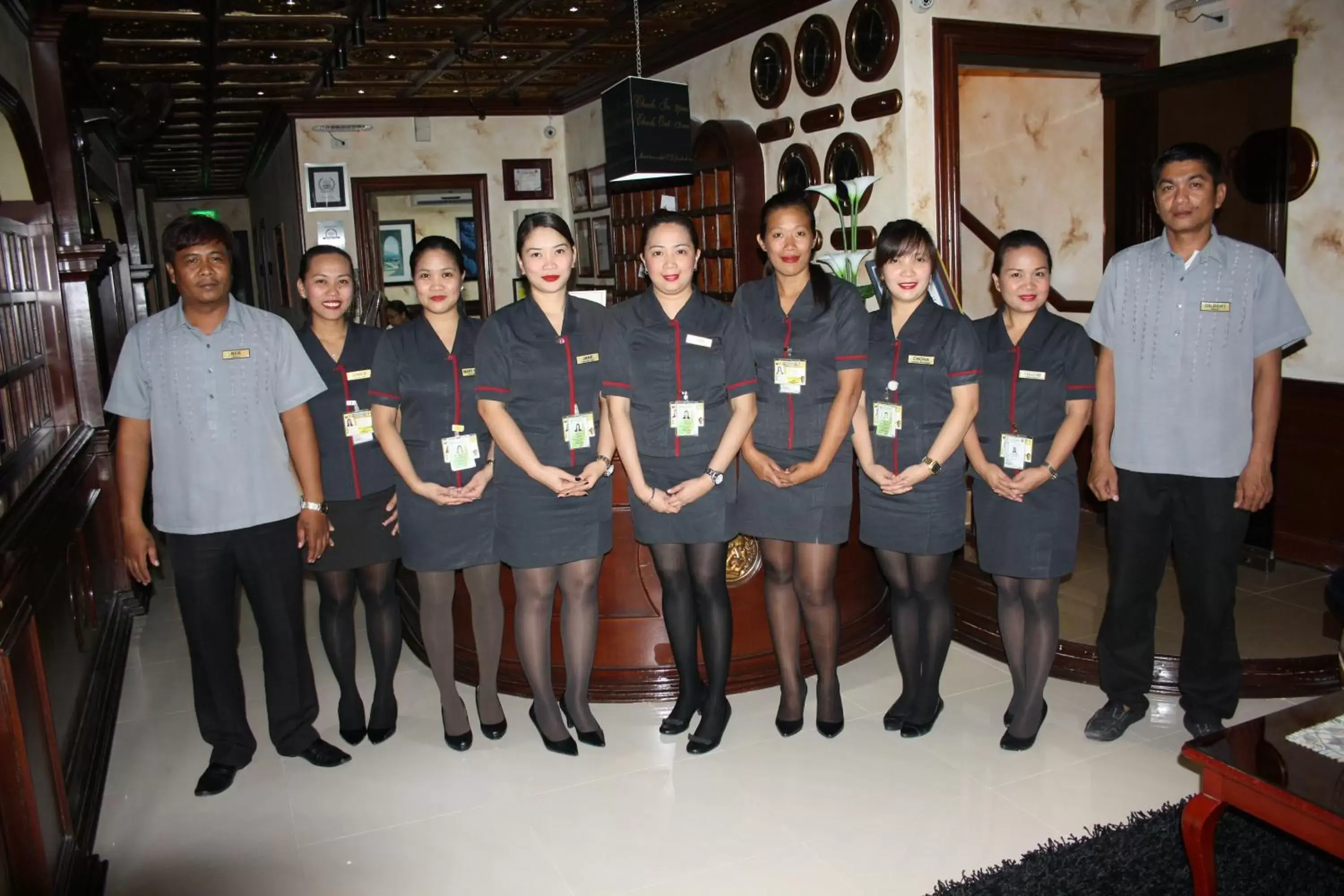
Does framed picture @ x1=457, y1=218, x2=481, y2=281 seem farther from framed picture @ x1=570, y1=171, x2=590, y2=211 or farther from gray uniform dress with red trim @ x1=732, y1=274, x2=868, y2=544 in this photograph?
gray uniform dress with red trim @ x1=732, y1=274, x2=868, y2=544

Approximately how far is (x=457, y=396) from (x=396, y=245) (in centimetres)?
1145

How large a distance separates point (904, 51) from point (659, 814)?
360 centimetres

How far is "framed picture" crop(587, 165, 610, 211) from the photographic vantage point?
809 centimetres

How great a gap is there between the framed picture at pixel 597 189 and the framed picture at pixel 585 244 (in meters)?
0.16

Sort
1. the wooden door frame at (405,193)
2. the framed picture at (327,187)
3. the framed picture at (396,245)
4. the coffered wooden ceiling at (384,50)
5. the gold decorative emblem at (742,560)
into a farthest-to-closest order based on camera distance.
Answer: the framed picture at (396,245) < the wooden door frame at (405,193) < the framed picture at (327,187) < the coffered wooden ceiling at (384,50) < the gold decorative emblem at (742,560)

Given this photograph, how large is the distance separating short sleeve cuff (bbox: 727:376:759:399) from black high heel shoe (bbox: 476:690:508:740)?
129 cm

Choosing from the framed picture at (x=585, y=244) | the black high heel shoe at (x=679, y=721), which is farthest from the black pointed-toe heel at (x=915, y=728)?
the framed picture at (x=585, y=244)

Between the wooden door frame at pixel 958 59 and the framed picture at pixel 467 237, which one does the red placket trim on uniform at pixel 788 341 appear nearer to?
the wooden door frame at pixel 958 59

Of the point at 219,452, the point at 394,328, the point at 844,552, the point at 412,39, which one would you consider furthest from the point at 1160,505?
the point at 412,39

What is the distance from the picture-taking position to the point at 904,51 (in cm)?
473

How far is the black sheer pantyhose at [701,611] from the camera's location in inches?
122

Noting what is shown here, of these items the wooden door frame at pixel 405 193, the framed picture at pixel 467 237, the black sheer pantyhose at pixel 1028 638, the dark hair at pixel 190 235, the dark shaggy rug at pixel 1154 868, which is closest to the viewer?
the dark shaggy rug at pixel 1154 868

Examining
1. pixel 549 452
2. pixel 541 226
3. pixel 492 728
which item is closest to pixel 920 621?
pixel 549 452

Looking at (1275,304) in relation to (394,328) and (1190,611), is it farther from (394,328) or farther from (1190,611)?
(394,328)
